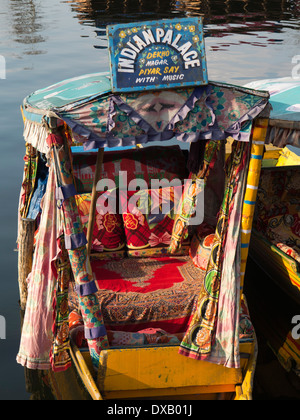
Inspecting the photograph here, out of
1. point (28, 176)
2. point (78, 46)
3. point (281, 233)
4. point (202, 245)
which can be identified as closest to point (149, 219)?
point (202, 245)

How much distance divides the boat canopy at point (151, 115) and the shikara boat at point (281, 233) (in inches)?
16.5

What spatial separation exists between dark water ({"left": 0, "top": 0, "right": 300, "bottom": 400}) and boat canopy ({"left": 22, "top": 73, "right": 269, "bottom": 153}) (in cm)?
341

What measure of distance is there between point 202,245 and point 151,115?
1874mm

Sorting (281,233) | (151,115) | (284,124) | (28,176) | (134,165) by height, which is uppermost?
(151,115)

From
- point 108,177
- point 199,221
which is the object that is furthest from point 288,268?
point 108,177

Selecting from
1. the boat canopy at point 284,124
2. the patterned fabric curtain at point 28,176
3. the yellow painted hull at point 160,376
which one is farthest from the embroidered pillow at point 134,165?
the yellow painted hull at point 160,376

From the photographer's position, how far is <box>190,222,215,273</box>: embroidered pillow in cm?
587

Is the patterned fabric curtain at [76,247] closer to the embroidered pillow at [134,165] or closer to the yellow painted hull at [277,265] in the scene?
the embroidered pillow at [134,165]

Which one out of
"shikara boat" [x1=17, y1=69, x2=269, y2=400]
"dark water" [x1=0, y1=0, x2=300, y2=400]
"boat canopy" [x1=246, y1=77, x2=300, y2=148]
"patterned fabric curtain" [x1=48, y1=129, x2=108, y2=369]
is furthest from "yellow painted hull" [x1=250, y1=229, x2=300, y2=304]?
"dark water" [x1=0, y1=0, x2=300, y2=400]

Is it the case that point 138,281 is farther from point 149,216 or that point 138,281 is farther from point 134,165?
point 134,165

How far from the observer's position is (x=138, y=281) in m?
5.75

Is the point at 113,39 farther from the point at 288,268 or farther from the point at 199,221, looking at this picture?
Answer: the point at 288,268

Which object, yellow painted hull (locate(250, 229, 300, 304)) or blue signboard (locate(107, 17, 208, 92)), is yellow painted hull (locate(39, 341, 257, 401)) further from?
blue signboard (locate(107, 17, 208, 92))
